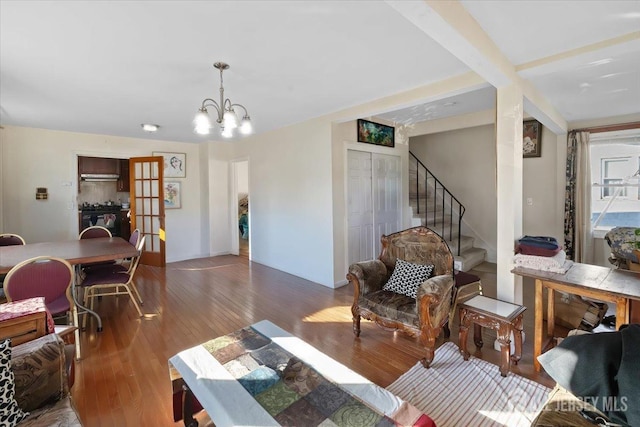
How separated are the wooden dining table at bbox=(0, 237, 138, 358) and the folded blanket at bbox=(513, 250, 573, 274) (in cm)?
364

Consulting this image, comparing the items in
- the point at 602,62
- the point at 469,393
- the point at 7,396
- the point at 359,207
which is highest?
the point at 602,62

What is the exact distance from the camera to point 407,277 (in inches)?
106

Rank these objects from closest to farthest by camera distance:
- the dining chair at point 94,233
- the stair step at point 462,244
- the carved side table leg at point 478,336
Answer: the carved side table leg at point 478,336 < the dining chair at point 94,233 < the stair step at point 462,244

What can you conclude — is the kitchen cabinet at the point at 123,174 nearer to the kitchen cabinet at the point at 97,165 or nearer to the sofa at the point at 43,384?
the kitchen cabinet at the point at 97,165

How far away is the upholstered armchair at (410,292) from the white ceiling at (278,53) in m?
1.59

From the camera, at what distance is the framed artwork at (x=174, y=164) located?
5930mm

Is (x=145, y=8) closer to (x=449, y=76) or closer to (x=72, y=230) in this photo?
(x=449, y=76)

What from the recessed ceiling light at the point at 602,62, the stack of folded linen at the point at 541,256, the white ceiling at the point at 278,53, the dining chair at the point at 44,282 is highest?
the white ceiling at the point at 278,53

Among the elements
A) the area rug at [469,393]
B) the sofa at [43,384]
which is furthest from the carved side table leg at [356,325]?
the sofa at [43,384]

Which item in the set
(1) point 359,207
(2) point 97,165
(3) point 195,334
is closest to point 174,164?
(2) point 97,165

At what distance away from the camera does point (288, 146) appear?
484 cm

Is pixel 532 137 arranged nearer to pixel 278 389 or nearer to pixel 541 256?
pixel 541 256

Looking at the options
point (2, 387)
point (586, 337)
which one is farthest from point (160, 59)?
point (586, 337)

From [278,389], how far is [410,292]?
5.13 ft
